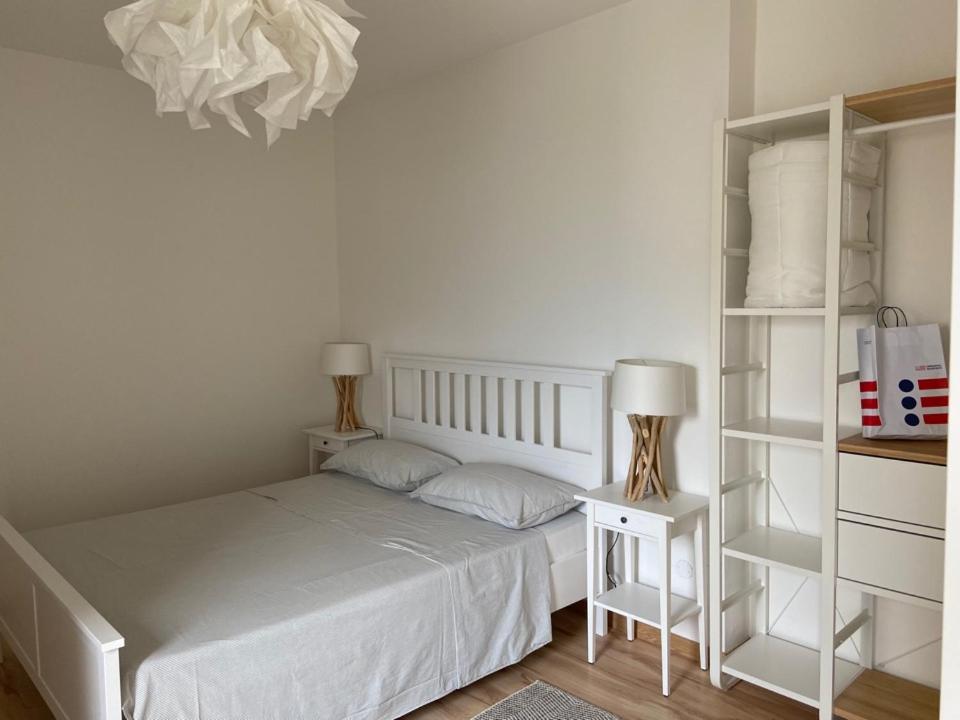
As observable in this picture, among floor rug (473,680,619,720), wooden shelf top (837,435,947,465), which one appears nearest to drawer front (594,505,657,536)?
floor rug (473,680,619,720)

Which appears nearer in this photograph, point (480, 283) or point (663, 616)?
point (663, 616)

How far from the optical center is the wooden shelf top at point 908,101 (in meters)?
2.07

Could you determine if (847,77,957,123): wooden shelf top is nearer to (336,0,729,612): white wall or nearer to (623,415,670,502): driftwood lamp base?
(336,0,729,612): white wall

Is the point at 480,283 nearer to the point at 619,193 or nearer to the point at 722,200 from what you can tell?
the point at 619,193

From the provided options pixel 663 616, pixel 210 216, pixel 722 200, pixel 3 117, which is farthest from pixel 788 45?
pixel 3 117

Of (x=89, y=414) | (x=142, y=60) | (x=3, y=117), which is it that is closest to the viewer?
(x=142, y=60)

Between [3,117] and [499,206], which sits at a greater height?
[3,117]

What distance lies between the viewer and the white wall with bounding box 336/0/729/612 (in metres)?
2.93

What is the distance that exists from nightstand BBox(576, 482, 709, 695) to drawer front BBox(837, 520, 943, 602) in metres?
0.57

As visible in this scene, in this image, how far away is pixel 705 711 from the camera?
257 centimetres

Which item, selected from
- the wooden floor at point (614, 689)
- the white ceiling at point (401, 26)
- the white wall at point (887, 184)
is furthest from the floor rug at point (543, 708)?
the white ceiling at point (401, 26)

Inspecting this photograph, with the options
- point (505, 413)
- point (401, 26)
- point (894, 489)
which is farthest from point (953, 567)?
point (401, 26)

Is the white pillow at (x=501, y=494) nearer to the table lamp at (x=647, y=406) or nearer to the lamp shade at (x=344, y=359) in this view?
the table lamp at (x=647, y=406)

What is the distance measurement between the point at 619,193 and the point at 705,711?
1979mm
